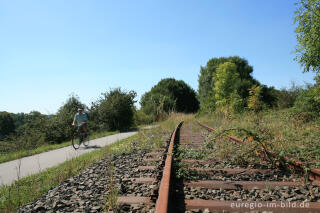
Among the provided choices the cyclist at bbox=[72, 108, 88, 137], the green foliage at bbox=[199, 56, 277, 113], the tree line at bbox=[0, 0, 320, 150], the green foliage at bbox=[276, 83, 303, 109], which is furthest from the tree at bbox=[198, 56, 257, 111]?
the cyclist at bbox=[72, 108, 88, 137]

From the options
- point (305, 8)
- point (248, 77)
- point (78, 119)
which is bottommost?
point (78, 119)

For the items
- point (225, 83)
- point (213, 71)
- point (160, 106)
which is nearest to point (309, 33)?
point (160, 106)

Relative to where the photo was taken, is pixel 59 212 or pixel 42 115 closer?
pixel 59 212

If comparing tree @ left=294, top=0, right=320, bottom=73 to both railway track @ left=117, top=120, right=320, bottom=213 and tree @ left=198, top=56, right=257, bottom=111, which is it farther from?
tree @ left=198, top=56, right=257, bottom=111

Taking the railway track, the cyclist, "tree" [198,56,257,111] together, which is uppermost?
"tree" [198,56,257,111]

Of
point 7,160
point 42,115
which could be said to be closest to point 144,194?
point 7,160

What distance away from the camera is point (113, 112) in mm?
19000

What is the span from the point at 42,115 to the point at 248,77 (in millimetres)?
47807

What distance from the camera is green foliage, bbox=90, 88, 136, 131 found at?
19031 mm

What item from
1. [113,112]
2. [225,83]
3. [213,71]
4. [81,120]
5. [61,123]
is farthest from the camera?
[213,71]

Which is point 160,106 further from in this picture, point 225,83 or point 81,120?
point 225,83

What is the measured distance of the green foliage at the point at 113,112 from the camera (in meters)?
19.0

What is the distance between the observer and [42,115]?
1767 centimetres

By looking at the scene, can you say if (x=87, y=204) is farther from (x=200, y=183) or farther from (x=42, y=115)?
(x=42, y=115)
